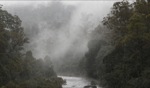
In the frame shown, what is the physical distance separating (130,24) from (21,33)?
92.1ft

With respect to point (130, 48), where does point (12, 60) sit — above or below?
below

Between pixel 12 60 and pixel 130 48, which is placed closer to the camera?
pixel 130 48

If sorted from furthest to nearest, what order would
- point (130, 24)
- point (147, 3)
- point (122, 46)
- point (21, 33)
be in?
point (21, 33), point (122, 46), point (147, 3), point (130, 24)

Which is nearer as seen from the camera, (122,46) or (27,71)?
(122,46)

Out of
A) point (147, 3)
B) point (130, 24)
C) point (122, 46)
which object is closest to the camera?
point (130, 24)

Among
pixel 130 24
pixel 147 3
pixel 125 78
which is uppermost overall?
pixel 147 3

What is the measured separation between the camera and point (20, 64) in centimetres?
7944

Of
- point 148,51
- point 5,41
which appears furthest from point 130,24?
point 5,41

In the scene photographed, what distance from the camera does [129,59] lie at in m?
73.5

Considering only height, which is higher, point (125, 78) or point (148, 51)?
point (148, 51)

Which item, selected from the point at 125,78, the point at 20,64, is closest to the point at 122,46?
the point at 125,78

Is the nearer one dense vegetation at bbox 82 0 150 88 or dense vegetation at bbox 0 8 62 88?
dense vegetation at bbox 82 0 150 88

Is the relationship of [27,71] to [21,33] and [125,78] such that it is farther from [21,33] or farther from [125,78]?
[125,78]

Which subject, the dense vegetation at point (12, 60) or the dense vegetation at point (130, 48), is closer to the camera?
the dense vegetation at point (130, 48)
